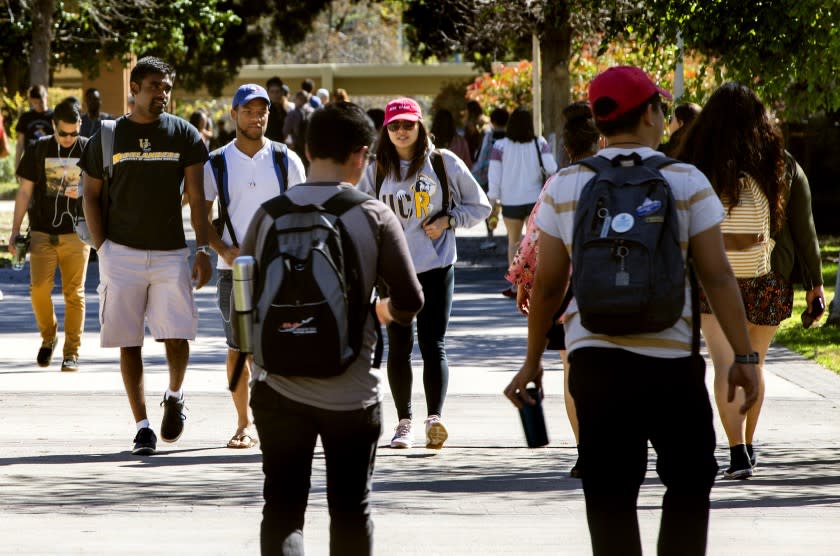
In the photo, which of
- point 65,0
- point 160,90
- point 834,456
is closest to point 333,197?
point 160,90

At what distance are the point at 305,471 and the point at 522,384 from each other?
69 centimetres

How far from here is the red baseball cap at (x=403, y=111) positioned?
7891 millimetres

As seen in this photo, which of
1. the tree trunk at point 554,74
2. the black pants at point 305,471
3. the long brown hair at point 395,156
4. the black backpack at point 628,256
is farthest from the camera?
the tree trunk at point 554,74

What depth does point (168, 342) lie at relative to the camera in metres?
7.99

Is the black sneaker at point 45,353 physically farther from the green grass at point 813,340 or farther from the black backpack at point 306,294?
the black backpack at point 306,294

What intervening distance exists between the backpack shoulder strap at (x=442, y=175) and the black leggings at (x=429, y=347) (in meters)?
0.31

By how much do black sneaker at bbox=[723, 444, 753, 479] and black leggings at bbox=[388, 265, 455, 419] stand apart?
1.57 m

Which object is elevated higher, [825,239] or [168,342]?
Result: [168,342]

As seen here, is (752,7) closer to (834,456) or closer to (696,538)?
(834,456)

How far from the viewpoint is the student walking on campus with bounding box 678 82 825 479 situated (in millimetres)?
6766

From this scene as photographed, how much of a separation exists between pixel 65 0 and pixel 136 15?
9.82ft

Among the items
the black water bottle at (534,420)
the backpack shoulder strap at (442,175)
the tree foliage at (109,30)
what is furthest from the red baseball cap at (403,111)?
the tree foliage at (109,30)

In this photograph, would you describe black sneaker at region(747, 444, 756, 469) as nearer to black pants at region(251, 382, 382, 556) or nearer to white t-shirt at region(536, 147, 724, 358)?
white t-shirt at region(536, 147, 724, 358)

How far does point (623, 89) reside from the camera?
4.51m
